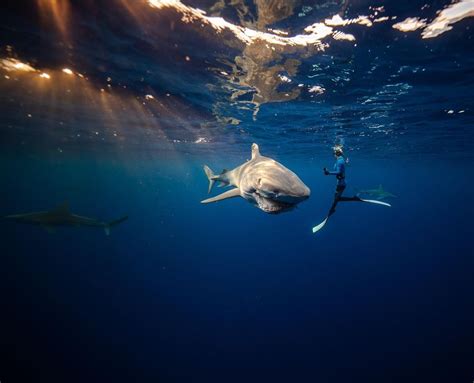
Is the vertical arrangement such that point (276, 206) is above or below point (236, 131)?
below

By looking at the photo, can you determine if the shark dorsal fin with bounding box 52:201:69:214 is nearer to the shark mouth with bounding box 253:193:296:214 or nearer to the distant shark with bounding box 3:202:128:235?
the distant shark with bounding box 3:202:128:235

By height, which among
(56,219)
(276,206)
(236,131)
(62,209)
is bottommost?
(56,219)

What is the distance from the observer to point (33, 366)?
590 inches

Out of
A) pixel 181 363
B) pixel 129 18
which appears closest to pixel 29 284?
pixel 181 363

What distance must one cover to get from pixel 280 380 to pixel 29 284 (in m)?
30.4

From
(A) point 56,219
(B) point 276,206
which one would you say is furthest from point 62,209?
(B) point 276,206

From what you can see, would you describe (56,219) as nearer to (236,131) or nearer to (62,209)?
(62,209)

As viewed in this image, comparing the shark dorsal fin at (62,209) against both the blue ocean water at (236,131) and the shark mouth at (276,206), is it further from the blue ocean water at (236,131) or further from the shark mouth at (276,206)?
the shark mouth at (276,206)

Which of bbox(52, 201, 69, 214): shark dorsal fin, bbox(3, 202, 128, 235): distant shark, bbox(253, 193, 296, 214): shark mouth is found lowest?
bbox(3, 202, 128, 235): distant shark

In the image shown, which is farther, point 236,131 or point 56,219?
point 236,131

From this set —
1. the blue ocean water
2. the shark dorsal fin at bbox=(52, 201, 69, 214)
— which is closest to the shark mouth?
the blue ocean water

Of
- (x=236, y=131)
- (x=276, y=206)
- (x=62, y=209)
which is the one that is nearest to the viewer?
(x=276, y=206)

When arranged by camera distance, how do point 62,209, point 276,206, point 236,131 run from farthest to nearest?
point 236,131 → point 62,209 → point 276,206

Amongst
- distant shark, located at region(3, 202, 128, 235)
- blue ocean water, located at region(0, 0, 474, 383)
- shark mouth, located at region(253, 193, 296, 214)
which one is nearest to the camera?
shark mouth, located at region(253, 193, 296, 214)
